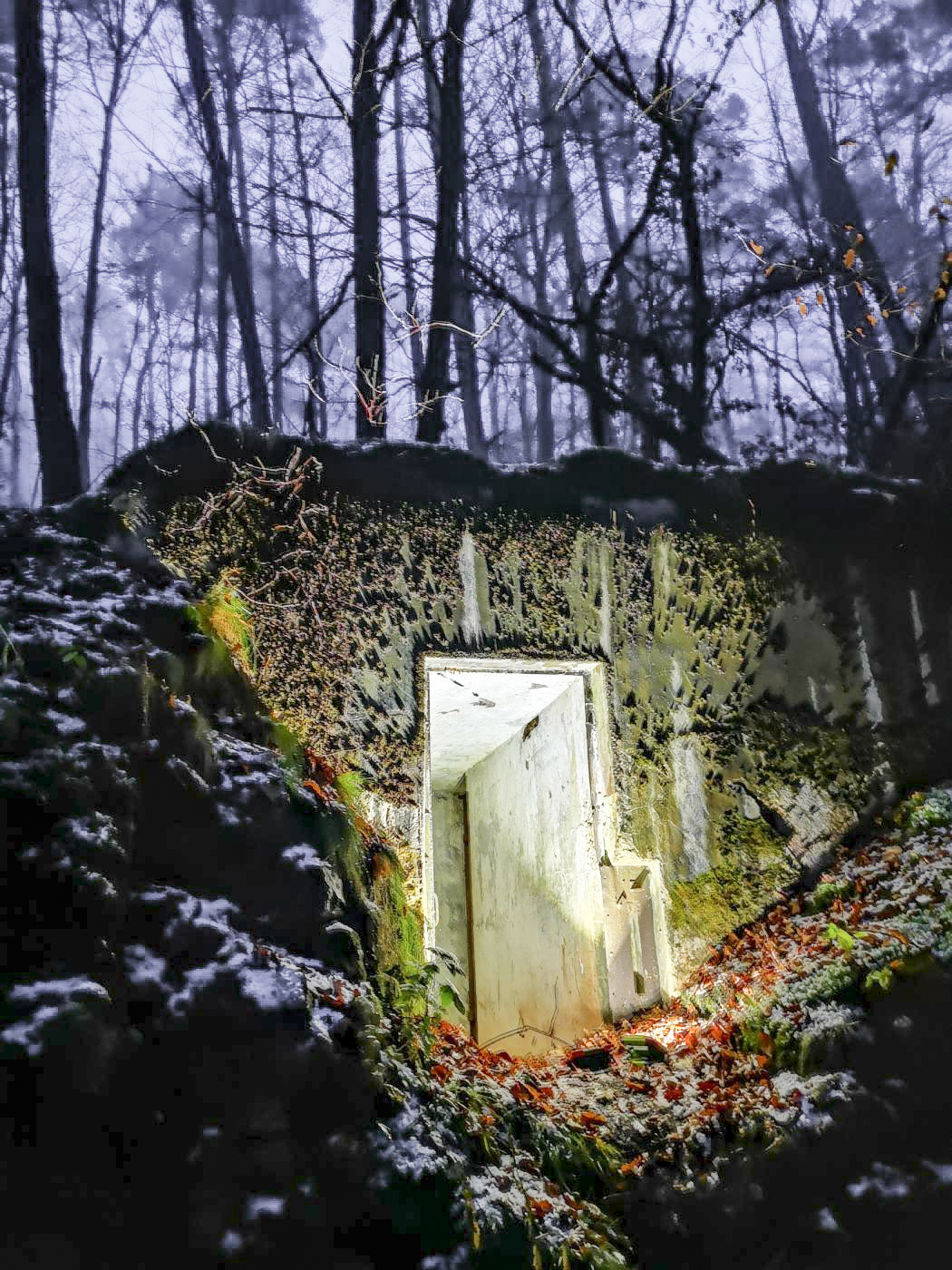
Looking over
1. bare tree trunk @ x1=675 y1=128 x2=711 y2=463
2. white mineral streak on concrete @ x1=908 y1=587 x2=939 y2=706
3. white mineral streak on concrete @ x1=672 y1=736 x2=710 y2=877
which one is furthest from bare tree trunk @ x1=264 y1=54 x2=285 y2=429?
white mineral streak on concrete @ x1=908 y1=587 x2=939 y2=706

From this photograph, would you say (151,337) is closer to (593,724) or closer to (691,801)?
(593,724)

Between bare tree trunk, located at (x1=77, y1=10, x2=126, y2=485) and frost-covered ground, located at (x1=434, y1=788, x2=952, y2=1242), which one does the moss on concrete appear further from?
bare tree trunk, located at (x1=77, y1=10, x2=126, y2=485)

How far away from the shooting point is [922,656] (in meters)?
6.08

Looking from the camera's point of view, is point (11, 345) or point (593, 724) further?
point (11, 345)

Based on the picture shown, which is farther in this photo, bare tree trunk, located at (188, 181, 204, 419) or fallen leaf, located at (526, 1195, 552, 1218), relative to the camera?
bare tree trunk, located at (188, 181, 204, 419)

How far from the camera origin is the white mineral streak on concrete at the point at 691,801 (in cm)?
548

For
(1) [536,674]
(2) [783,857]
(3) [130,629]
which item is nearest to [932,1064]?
(2) [783,857]

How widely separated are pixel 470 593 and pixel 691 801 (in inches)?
83.5

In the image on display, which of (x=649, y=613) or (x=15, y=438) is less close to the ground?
(x=15, y=438)

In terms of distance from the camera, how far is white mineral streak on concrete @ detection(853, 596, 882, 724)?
5.94 m

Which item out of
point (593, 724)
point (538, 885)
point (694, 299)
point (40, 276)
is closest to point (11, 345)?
point (40, 276)

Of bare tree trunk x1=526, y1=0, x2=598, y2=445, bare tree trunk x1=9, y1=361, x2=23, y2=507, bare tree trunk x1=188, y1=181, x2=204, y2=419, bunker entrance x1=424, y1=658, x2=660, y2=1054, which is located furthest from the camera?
bare tree trunk x1=526, y1=0, x2=598, y2=445

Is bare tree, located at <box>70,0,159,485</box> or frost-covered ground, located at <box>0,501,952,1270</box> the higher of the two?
bare tree, located at <box>70,0,159,485</box>

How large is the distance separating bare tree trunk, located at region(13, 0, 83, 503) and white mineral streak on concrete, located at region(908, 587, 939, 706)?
633 centimetres
